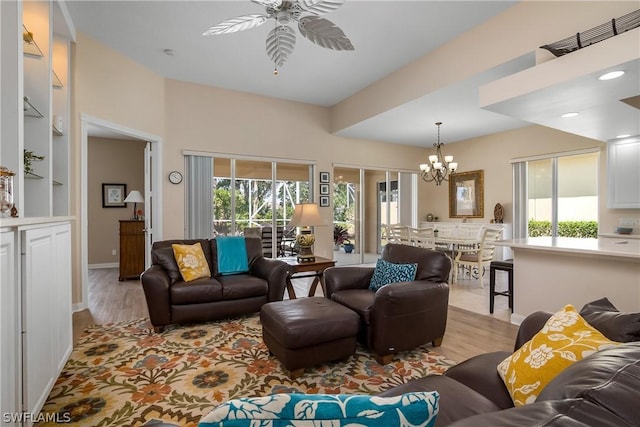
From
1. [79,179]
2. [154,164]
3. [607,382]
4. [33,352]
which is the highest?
[154,164]

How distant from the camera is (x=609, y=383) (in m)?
0.63

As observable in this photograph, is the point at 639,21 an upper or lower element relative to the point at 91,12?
lower

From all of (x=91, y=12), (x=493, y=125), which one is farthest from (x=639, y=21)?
(x=91, y=12)

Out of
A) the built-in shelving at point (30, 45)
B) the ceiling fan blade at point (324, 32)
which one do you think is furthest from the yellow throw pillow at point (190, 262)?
the ceiling fan blade at point (324, 32)

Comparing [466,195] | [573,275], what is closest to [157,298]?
[573,275]

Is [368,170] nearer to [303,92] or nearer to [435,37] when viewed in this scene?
[303,92]

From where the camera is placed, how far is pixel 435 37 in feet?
12.5

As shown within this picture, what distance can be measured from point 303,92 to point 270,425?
18.6 feet

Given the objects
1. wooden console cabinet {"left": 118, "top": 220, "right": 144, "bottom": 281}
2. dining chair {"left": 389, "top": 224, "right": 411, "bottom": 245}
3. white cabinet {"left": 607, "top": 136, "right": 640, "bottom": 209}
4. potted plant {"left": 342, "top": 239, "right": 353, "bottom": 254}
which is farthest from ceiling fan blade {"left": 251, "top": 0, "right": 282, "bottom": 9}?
potted plant {"left": 342, "top": 239, "right": 353, "bottom": 254}

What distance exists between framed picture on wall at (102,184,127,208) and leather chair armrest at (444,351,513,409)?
7.39 metres

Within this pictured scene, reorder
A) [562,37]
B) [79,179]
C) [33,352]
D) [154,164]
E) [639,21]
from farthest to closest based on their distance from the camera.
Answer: [154,164], [79,179], [562,37], [639,21], [33,352]

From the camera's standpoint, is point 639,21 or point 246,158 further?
point 246,158

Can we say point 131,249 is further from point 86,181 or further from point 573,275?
point 573,275

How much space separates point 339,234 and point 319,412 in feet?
21.4
